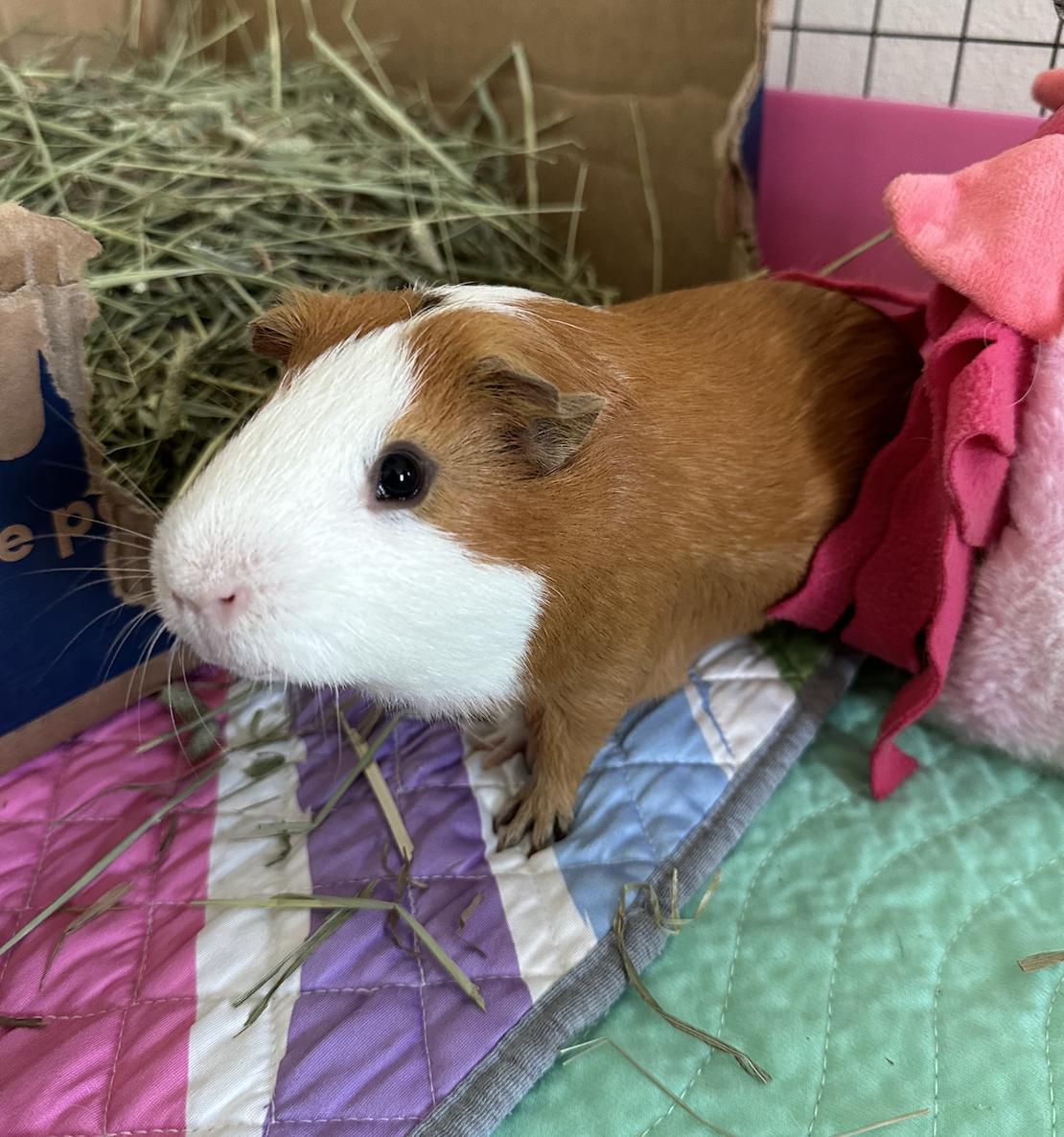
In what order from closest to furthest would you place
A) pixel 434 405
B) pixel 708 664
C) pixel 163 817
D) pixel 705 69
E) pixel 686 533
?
1. pixel 434 405
2. pixel 686 533
3. pixel 163 817
4. pixel 708 664
5. pixel 705 69

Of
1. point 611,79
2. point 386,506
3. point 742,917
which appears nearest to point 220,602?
point 386,506

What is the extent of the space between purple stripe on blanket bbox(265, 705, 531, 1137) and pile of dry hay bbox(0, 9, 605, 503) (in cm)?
49

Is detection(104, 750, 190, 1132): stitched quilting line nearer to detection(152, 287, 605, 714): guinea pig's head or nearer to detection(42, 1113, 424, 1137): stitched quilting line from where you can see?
detection(42, 1113, 424, 1137): stitched quilting line

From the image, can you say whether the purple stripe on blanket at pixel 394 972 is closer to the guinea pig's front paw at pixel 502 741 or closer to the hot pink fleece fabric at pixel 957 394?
the guinea pig's front paw at pixel 502 741

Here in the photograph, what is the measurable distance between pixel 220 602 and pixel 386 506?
0.51ft

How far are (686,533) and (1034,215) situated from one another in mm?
A: 443

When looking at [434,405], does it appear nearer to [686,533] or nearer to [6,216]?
[686,533]

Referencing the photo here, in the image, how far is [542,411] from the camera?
30.3 inches

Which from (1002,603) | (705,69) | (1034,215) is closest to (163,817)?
(1002,603)

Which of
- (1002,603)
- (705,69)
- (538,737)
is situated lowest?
(538,737)

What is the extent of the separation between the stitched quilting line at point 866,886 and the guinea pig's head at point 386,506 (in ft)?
1.49

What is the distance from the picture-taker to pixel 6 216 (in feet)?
2.82

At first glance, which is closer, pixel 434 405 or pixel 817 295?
pixel 434 405

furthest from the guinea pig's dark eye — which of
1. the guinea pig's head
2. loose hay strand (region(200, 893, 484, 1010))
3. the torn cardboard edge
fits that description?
loose hay strand (region(200, 893, 484, 1010))
